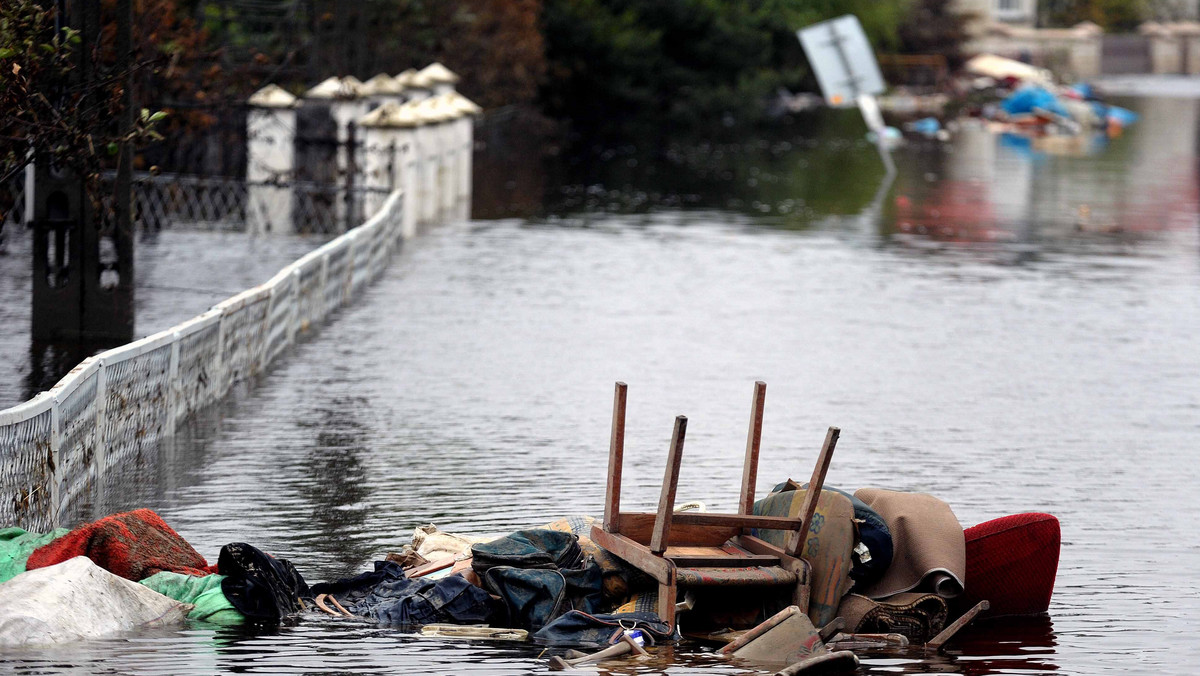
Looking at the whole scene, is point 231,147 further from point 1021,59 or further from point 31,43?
point 1021,59

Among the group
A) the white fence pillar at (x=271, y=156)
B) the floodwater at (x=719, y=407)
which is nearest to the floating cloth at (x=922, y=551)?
the floodwater at (x=719, y=407)

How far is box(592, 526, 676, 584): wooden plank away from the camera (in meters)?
8.33

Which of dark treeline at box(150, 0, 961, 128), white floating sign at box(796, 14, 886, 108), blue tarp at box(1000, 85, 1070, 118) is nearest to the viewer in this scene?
white floating sign at box(796, 14, 886, 108)

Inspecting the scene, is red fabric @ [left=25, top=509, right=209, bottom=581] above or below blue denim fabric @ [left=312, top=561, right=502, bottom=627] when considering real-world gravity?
above

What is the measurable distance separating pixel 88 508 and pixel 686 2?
52899 millimetres

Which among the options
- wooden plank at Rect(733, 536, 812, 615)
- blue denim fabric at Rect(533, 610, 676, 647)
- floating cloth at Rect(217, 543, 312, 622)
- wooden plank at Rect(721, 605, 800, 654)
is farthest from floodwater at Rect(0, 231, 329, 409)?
wooden plank at Rect(721, 605, 800, 654)

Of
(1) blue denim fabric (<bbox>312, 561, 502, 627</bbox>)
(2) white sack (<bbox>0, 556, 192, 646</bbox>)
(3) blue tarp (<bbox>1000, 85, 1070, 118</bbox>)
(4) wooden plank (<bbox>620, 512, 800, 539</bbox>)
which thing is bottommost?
(1) blue denim fabric (<bbox>312, 561, 502, 627</bbox>)

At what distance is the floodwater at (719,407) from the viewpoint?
8.58m

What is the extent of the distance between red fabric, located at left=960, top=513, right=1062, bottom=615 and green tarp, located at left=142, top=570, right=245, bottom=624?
3.63 metres

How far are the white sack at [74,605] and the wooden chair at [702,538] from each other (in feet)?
7.09

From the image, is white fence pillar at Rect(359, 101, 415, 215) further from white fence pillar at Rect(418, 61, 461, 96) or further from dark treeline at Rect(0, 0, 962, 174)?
white fence pillar at Rect(418, 61, 461, 96)

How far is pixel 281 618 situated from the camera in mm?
8477

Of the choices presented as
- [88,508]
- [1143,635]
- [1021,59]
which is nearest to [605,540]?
[1143,635]

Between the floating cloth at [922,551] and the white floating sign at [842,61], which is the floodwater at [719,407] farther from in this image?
the white floating sign at [842,61]
